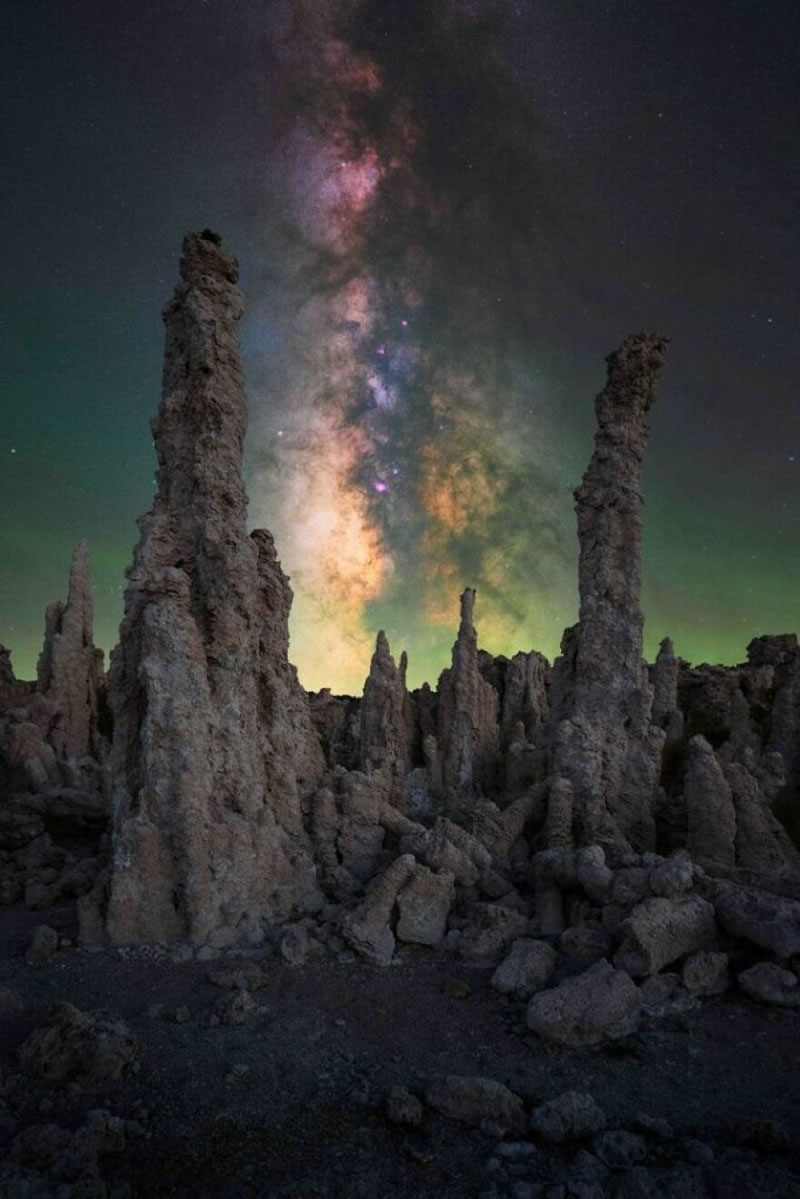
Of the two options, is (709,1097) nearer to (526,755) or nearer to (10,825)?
(10,825)

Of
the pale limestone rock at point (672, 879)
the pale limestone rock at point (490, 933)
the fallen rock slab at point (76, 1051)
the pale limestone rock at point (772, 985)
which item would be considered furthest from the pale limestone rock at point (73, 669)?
the pale limestone rock at point (772, 985)

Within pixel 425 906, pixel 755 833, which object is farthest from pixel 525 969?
pixel 755 833

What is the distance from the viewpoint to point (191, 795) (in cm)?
1116

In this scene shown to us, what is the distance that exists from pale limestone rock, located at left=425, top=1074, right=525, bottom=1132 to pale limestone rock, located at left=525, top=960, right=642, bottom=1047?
152cm

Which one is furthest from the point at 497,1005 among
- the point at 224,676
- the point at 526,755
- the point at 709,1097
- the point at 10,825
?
the point at 526,755

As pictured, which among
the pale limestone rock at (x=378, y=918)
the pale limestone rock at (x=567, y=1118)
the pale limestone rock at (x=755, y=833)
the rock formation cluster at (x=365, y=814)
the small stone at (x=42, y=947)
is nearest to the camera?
the pale limestone rock at (x=567, y=1118)

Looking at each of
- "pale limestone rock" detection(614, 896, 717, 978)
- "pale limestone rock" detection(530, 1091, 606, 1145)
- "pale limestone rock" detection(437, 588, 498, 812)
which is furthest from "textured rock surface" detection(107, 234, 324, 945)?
"pale limestone rock" detection(437, 588, 498, 812)

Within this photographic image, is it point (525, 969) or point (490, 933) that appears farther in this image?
point (490, 933)

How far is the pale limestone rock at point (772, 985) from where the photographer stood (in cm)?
791

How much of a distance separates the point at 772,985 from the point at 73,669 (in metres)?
34.7

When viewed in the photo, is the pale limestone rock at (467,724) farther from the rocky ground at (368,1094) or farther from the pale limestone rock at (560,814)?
the rocky ground at (368,1094)

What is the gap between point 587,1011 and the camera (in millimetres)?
7574

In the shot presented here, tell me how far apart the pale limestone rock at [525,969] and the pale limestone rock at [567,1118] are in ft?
9.11

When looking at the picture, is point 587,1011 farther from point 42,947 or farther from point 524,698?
point 524,698
